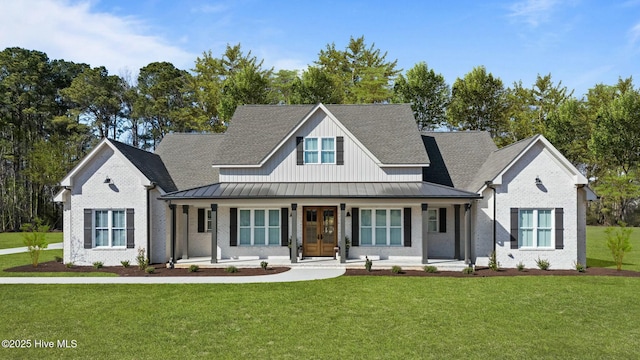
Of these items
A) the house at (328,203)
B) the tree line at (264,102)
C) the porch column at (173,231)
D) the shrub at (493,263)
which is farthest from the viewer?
the tree line at (264,102)

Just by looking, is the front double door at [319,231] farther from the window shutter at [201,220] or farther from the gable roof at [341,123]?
the window shutter at [201,220]

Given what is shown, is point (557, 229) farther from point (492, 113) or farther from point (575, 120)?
point (575, 120)

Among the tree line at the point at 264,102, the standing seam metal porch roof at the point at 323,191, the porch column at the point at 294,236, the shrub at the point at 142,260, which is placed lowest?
the shrub at the point at 142,260

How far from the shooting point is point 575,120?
151 feet

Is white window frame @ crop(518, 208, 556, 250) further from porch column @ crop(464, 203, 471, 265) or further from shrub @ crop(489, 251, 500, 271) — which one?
Result: porch column @ crop(464, 203, 471, 265)

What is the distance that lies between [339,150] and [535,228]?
9.29 meters

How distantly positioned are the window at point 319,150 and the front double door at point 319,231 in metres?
2.33

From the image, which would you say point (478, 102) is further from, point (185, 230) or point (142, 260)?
point (142, 260)

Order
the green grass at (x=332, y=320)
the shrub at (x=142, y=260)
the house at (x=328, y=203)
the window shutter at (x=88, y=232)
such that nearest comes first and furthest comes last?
1. the green grass at (x=332, y=320)
2. the shrub at (x=142, y=260)
3. the house at (x=328, y=203)
4. the window shutter at (x=88, y=232)

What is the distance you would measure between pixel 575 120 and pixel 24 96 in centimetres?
6070

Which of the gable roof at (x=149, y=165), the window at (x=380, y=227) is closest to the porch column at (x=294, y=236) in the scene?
the window at (x=380, y=227)

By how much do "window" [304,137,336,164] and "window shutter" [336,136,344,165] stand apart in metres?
0.15

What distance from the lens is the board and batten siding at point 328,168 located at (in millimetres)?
20094

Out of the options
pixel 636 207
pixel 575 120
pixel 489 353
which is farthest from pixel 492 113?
pixel 489 353
